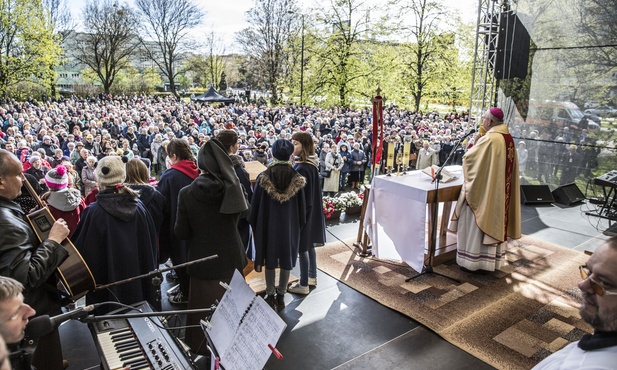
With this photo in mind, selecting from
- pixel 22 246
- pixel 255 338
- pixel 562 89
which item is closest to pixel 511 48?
pixel 562 89

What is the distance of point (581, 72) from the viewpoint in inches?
382

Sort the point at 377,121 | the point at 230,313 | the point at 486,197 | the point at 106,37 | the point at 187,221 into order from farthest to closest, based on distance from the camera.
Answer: the point at 106,37, the point at 377,121, the point at 486,197, the point at 187,221, the point at 230,313

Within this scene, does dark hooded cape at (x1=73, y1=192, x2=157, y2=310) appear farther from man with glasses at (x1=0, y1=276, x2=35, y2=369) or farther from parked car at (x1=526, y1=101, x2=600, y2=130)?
parked car at (x1=526, y1=101, x2=600, y2=130)

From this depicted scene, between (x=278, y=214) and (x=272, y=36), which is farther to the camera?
(x=272, y=36)

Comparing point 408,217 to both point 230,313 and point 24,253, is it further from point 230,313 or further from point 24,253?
point 24,253

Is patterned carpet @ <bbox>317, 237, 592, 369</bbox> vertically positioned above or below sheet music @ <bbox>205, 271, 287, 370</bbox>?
below

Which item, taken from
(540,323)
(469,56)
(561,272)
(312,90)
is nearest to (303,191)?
(540,323)

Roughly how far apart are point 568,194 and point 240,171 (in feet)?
28.4

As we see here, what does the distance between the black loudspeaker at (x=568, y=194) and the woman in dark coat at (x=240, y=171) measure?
8157mm

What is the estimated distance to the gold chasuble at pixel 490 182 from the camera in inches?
209

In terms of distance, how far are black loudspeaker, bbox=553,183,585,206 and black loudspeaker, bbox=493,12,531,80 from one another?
2.96 m

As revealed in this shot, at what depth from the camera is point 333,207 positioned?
315 inches

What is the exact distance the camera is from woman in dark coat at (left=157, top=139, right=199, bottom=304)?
4.23 meters

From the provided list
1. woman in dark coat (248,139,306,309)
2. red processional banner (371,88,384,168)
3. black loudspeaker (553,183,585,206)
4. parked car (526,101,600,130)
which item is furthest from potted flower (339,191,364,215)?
parked car (526,101,600,130)
